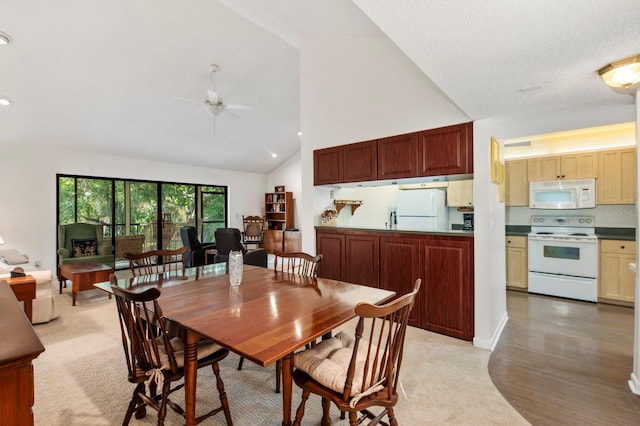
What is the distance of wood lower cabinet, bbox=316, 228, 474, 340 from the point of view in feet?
9.43

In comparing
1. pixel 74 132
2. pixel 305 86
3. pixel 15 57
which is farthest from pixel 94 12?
pixel 74 132

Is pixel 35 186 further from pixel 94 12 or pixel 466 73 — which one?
pixel 466 73

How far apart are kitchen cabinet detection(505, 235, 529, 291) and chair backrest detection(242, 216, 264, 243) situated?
5.97 meters

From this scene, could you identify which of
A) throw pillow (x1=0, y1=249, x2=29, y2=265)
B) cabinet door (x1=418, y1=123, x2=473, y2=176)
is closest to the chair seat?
cabinet door (x1=418, y1=123, x2=473, y2=176)

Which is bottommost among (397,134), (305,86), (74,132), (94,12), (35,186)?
(35,186)

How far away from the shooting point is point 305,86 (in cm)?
417

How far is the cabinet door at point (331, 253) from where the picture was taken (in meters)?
3.80

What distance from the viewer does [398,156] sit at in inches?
130

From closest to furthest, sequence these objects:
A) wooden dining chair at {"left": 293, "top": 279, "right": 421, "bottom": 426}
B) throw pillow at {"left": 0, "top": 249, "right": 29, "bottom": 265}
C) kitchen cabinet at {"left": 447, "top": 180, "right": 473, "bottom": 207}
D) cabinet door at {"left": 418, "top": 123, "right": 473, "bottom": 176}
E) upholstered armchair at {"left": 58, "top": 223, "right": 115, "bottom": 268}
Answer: wooden dining chair at {"left": 293, "top": 279, "right": 421, "bottom": 426}
cabinet door at {"left": 418, "top": 123, "right": 473, "bottom": 176}
throw pillow at {"left": 0, "top": 249, "right": 29, "bottom": 265}
kitchen cabinet at {"left": 447, "top": 180, "right": 473, "bottom": 207}
upholstered armchair at {"left": 58, "top": 223, "right": 115, "bottom": 268}

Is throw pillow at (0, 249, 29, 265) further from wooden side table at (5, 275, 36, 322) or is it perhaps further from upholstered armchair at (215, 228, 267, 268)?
upholstered armchair at (215, 228, 267, 268)

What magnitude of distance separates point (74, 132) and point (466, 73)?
6077 millimetres

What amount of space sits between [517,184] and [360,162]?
114 inches

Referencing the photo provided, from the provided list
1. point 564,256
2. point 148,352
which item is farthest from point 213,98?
point 564,256

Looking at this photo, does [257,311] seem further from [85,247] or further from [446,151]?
[85,247]
